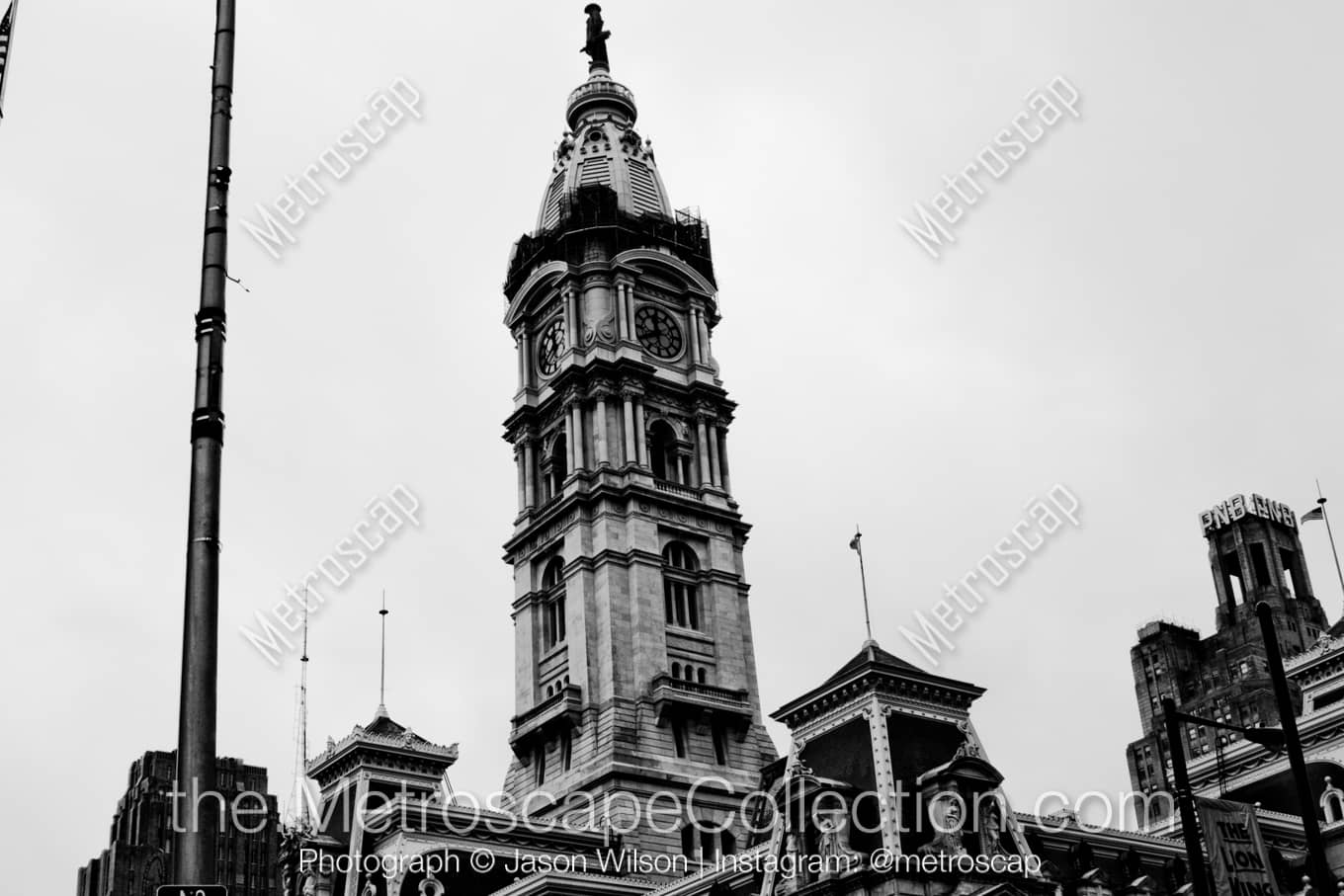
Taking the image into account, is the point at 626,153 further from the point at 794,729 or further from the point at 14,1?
the point at 14,1

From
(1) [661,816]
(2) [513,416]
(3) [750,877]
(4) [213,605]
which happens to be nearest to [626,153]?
(2) [513,416]

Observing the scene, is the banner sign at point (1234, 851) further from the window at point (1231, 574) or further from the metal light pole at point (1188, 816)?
the window at point (1231, 574)

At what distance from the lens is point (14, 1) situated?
26.0m

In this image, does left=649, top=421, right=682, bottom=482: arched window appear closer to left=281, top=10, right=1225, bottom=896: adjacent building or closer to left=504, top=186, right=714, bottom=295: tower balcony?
left=281, top=10, right=1225, bottom=896: adjacent building

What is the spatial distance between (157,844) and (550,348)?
7983 centimetres

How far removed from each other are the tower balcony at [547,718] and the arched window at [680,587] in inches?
290

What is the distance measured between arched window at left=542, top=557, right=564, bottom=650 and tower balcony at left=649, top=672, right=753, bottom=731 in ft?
27.7

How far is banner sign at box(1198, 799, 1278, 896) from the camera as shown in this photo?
32.6 meters

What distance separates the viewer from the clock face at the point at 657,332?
332ft

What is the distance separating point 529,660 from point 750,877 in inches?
1408

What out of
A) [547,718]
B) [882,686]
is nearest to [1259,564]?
[547,718]

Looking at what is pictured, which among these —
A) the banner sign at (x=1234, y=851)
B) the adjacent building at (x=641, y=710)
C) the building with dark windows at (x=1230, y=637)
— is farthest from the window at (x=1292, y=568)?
the banner sign at (x=1234, y=851)

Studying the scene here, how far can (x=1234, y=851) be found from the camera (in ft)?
109

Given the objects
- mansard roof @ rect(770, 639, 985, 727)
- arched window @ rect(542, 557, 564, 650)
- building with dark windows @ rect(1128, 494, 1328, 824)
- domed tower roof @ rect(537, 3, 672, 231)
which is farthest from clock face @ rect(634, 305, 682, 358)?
building with dark windows @ rect(1128, 494, 1328, 824)
